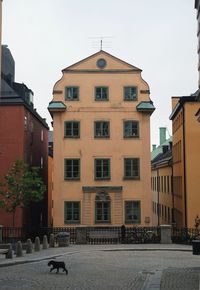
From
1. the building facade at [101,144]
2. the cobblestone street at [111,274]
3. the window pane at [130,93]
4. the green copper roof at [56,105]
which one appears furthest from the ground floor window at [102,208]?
the cobblestone street at [111,274]

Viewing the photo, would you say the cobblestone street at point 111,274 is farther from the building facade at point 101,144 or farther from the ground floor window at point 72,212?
the building facade at point 101,144

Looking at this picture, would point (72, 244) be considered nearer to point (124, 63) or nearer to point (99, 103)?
point (99, 103)

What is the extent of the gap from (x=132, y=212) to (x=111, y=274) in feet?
66.2

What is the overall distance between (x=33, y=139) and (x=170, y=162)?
15.9m

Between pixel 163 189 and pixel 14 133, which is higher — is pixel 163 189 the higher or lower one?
the lower one

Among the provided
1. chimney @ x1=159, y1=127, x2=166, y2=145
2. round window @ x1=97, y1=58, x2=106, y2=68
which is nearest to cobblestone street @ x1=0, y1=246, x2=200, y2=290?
round window @ x1=97, y1=58, x2=106, y2=68

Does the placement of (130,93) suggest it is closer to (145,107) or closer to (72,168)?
(145,107)

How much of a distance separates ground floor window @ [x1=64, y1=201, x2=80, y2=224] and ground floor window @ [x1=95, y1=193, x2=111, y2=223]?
150 centimetres

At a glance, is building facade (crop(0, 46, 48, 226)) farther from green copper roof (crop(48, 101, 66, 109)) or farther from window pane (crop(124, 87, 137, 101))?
window pane (crop(124, 87, 137, 101))

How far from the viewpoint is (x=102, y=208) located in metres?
37.5

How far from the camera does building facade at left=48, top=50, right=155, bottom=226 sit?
37.5 metres

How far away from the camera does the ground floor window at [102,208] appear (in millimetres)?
37250

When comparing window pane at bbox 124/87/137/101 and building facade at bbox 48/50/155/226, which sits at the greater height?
window pane at bbox 124/87/137/101

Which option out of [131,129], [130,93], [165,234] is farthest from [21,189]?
[130,93]
